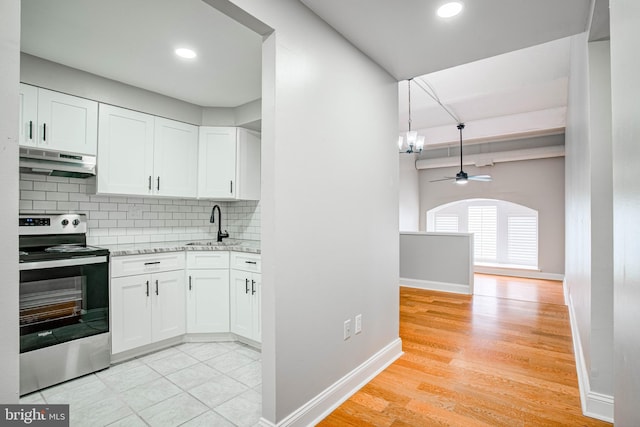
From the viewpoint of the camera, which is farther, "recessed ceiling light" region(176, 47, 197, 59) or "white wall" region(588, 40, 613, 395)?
"recessed ceiling light" region(176, 47, 197, 59)

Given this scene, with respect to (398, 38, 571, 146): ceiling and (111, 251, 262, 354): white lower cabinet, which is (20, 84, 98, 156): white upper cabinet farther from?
(398, 38, 571, 146): ceiling

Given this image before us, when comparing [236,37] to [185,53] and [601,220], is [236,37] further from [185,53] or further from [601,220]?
[601,220]

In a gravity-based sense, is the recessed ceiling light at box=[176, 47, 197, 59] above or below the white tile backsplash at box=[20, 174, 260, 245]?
above

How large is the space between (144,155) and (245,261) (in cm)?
147

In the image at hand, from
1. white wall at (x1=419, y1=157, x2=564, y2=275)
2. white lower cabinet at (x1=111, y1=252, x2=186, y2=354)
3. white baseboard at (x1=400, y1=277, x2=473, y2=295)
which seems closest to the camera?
white lower cabinet at (x1=111, y1=252, x2=186, y2=354)


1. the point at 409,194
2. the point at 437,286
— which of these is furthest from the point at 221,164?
the point at 409,194

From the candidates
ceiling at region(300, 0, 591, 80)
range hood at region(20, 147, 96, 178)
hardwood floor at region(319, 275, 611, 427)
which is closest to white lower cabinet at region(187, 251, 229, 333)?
range hood at region(20, 147, 96, 178)

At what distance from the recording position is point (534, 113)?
18.3 feet

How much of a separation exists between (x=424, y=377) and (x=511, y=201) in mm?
6008

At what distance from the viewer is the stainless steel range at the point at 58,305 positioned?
235 centimetres

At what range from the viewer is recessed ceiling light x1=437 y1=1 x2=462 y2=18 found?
191 cm

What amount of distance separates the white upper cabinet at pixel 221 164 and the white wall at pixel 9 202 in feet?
9.02

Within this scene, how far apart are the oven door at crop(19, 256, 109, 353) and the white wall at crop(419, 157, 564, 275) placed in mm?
7436

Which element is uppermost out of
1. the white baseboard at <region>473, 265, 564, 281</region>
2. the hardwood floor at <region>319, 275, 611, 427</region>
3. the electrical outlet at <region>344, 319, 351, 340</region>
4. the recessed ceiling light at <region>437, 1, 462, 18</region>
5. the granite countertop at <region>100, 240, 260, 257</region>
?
the recessed ceiling light at <region>437, 1, 462, 18</region>
